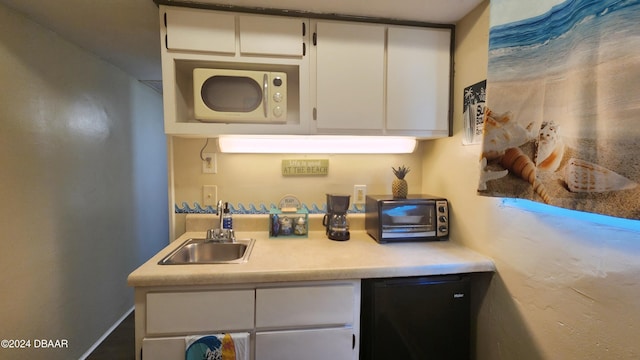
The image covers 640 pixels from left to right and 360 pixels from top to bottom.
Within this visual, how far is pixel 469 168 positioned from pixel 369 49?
84cm

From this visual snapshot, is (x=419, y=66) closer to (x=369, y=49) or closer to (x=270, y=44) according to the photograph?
(x=369, y=49)

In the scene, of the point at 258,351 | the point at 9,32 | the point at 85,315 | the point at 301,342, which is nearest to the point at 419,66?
the point at 301,342

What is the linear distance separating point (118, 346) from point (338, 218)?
6.75 feet

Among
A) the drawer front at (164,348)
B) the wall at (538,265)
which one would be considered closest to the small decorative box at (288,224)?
the drawer front at (164,348)

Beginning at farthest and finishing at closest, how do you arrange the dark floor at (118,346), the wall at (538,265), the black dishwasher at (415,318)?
the dark floor at (118,346), the black dishwasher at (415,318), the wall at (538,265)

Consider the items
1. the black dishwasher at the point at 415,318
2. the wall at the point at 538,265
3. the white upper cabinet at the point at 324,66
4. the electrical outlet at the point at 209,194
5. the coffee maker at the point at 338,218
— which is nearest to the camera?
the wall at the point at 538,265

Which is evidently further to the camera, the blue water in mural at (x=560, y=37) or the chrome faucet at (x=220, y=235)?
the chrome faucet at (x=220, y=235)

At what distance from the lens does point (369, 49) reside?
60.0 inches

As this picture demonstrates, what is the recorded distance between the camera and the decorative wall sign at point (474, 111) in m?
1.38

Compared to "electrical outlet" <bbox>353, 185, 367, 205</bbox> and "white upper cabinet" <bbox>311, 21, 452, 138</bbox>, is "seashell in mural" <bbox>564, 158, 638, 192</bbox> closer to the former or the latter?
"white upper cabinet" <bbox>311, 21, 452, 138</bbox>

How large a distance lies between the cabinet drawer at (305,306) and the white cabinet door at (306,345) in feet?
0.13

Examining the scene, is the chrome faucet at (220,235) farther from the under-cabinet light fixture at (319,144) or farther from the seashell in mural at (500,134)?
the seashell in mural at (500,134)

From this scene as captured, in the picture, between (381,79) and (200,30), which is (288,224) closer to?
(381,79)

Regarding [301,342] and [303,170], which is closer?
[301,342]
